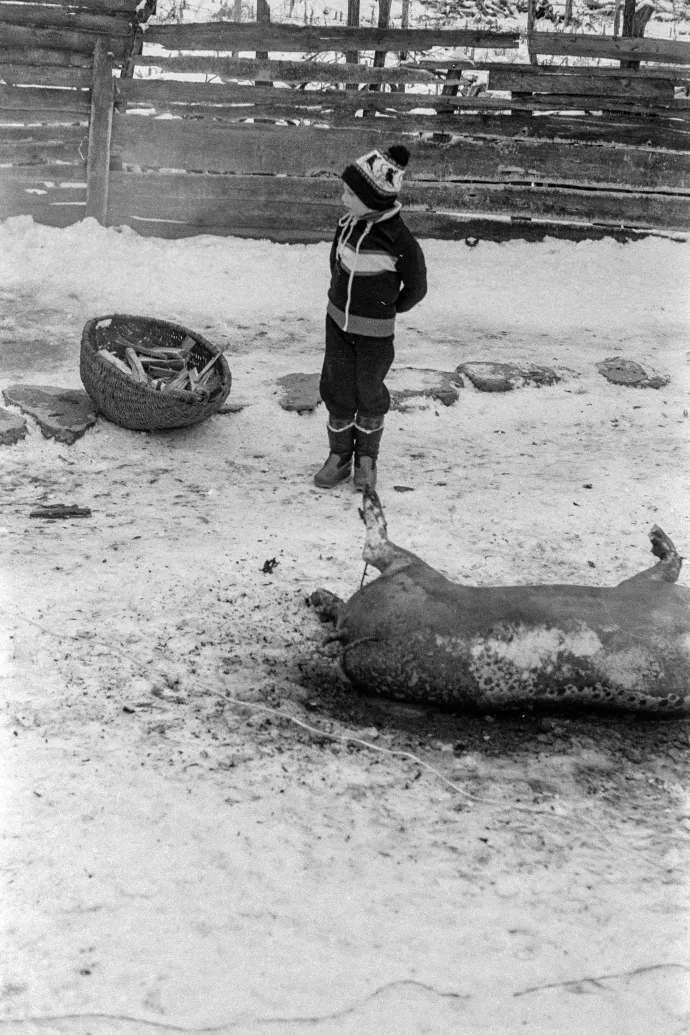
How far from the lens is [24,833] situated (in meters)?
3.09

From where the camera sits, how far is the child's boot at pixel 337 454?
6.16m

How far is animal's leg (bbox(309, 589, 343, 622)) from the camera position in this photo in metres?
4.47

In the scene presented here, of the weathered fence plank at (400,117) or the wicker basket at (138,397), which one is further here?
the weathered fence plank at (400,117)

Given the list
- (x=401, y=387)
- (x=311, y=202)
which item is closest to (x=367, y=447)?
(x=401, y=387)

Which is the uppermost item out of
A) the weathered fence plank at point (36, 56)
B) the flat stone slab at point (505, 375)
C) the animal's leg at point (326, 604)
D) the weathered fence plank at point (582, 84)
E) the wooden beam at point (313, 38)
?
the wooden beam at point (313, 38)

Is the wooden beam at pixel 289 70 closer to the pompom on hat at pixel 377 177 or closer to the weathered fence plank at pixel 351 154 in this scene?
the weathered fence plank at pixel 351 154

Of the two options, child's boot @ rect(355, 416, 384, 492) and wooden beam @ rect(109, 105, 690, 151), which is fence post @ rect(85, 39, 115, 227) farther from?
child's boot @ rect(355, 416, 384, 492)

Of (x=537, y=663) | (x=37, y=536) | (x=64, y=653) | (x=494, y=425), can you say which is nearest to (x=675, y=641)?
(x=537, y=663)

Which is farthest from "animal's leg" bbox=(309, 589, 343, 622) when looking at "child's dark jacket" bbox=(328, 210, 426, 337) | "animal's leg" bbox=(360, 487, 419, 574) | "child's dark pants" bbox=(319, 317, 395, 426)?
"child's dark jacket" bbox=(328, 210, 426, 337)

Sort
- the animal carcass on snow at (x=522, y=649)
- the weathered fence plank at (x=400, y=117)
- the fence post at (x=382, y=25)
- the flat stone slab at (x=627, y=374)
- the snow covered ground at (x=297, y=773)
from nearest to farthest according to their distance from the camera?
the snow covered ground at (x=297, y=773) < the animal carcass on snow at (x=522, y=649) < the flat stone slab at (x=627, y=374) < the weathered fence plank at (x=400, y=117) < the fence post at (x=382, y=25)

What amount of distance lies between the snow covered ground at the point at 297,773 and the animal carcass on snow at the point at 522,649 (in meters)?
0.13

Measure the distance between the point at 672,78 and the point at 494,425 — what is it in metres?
5.59

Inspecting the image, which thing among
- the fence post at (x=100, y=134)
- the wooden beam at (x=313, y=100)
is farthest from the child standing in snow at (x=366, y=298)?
the fence post at (x=100, y=134)

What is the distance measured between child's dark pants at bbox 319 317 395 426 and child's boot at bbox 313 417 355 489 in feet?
0.13
